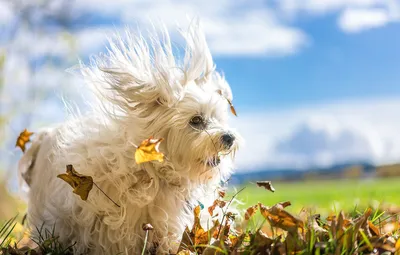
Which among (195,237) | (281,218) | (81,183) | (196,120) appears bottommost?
(195,237)

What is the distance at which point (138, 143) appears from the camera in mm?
3365

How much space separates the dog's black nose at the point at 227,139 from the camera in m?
3.26

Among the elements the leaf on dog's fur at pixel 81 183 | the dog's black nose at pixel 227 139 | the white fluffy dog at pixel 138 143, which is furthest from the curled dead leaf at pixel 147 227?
the dog's black nose at pixel 227 139

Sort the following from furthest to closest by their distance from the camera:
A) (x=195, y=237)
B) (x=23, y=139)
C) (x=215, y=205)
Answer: (x=23, y=139) < (x=215, y=205) < (x=195, y=237)

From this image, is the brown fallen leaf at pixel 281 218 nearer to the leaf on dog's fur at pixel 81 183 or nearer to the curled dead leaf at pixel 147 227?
the curled dead leaf at pixel 147 227

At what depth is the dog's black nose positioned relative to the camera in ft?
10.7

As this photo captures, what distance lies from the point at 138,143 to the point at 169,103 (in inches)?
11.2

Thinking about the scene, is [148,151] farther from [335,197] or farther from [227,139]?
[335,197]

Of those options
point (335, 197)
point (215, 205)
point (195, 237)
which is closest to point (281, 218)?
point (195, 237)

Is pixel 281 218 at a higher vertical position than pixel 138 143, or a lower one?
lower

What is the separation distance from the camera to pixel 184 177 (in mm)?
3385

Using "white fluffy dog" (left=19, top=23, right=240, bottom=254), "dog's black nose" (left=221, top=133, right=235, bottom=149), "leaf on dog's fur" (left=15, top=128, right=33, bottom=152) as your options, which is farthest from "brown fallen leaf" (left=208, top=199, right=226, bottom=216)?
"leaf on dog's fur" (left=15, top=128, right=33, bottom=152)

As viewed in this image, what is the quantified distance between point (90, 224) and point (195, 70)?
3.53 feet

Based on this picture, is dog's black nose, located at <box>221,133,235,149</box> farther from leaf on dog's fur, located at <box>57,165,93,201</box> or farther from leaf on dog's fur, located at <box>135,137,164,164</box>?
leaf on dog's fur, located at <box>57,165,93,201</box>
